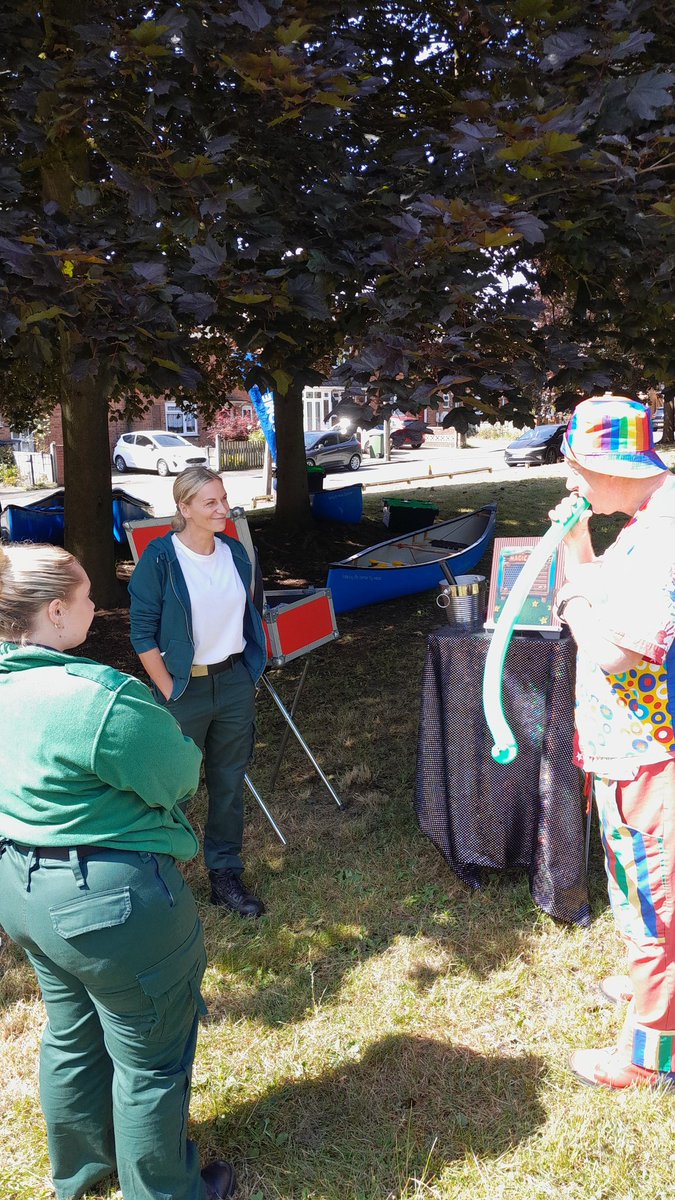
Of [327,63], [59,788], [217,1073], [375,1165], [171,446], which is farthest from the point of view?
[171,446]

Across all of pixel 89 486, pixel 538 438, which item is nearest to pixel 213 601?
pixel 89 486

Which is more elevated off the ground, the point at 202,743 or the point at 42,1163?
the point at 202,743

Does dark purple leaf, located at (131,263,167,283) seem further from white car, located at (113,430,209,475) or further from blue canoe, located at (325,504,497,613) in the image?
white car, located at (113,430,209,475)

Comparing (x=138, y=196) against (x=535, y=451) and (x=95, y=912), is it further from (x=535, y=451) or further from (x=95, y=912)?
(x=535, y=451)

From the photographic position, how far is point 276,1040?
310 centimetres

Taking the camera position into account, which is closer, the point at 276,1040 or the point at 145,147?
the point at 276,1040

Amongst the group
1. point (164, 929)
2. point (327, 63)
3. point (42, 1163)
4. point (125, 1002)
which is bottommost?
point (42, 1163)

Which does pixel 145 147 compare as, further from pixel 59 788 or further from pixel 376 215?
pixel 59 788

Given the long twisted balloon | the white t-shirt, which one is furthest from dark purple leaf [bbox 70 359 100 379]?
the long twisted balloon

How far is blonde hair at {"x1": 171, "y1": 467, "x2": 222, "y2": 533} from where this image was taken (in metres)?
3.55

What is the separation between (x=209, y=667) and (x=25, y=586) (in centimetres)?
171

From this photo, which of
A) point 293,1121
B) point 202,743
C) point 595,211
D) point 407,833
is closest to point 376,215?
point 595,211

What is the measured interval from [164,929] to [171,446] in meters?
32.9

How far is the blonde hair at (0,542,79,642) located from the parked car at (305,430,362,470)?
1161 inches
